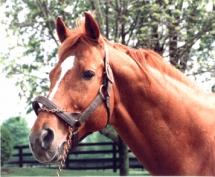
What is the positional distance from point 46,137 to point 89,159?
53.5 feet

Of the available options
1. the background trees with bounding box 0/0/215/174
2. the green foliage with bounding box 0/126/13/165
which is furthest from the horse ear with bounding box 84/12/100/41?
the green foliage with bounding box 0/126/13/165

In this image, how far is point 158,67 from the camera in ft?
11.0

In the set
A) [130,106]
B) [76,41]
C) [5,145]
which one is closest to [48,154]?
[130,106]

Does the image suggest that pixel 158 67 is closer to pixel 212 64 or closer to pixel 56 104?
pixel 56 104

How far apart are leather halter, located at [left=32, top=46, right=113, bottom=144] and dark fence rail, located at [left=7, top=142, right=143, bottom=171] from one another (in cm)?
1434

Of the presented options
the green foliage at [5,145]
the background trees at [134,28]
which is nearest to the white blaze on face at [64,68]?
the background trees at [134,28]

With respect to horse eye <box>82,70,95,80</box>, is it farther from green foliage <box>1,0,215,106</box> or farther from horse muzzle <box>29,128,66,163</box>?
green foliage <box>1,0,215,106</box>

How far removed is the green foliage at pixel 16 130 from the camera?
20.8 metres

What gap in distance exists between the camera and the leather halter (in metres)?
2.88

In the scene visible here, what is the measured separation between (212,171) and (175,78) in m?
0.70

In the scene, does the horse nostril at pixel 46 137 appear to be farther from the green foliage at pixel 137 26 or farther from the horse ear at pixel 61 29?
the green foliage at pixel 137 26

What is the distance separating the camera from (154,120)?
315 centimetres

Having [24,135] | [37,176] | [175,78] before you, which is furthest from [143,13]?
[24,135]

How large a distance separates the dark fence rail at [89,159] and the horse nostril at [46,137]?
14531mm
